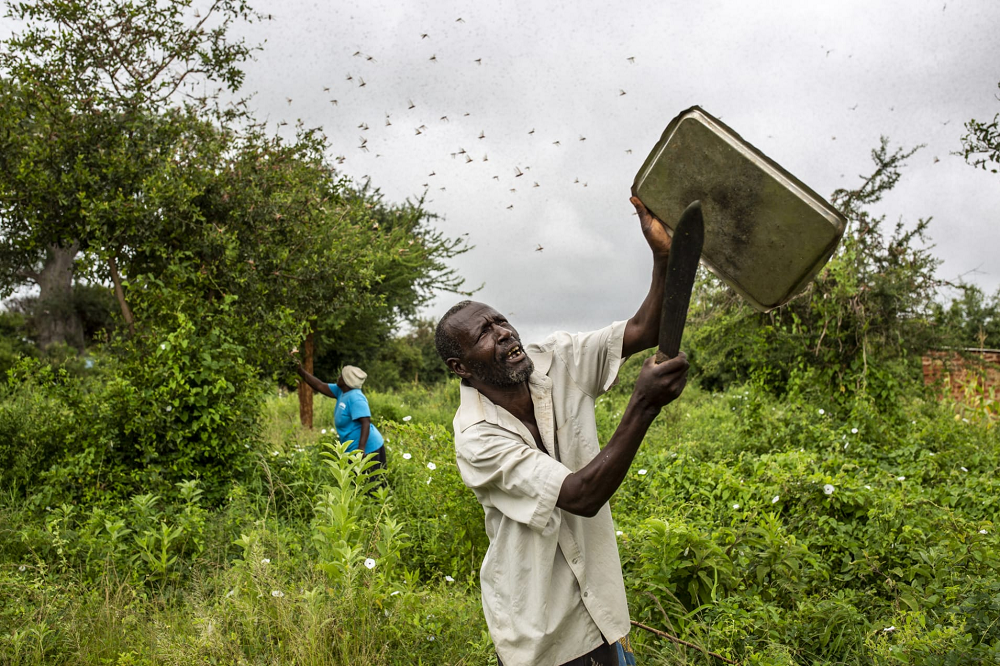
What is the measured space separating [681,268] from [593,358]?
688 millimetres

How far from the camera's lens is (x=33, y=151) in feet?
Answer: 21.3

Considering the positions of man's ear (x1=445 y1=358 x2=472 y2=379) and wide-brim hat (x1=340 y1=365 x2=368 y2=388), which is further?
wide-brim hat (x1=340 y1=365 x2=368 y2=388)

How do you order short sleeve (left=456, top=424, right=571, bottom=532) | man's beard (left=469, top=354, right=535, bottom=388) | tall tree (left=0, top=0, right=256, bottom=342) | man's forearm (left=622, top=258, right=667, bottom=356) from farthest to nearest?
tall tree (left=0, top=0, right=256, bottom=342) < man's beard (left=469, top=354, right=535, bottom=388) < man's forearm (left=622, top=258, right=667, bottom=356) < short sleeve (left=456, top=424, right=571, bottom=532)

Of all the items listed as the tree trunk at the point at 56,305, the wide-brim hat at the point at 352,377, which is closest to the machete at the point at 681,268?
the wide-brim hat at the point at 352,377

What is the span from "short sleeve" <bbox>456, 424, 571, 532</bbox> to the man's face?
0.53ft

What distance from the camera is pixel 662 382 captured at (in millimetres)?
1752

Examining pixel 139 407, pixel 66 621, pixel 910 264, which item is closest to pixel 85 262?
pixel 139 407

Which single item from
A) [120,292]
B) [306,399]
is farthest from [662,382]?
[306,399]

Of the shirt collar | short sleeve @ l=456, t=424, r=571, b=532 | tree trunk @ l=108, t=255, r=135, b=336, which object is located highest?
tree trunk @ l=108, t=255, r=135, b=336

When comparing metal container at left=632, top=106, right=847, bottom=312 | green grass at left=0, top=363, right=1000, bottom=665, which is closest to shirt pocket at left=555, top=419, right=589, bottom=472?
metal container at left=632, top=106, right=847, bottom=312

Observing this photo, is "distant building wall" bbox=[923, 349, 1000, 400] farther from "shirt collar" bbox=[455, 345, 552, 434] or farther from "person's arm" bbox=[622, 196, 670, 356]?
"shirt collar" bbox=[455, 345, 552, 434]

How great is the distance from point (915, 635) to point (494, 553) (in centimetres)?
170

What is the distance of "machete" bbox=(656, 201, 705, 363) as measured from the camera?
160cm

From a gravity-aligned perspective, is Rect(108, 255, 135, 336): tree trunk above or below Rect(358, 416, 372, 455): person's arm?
above
